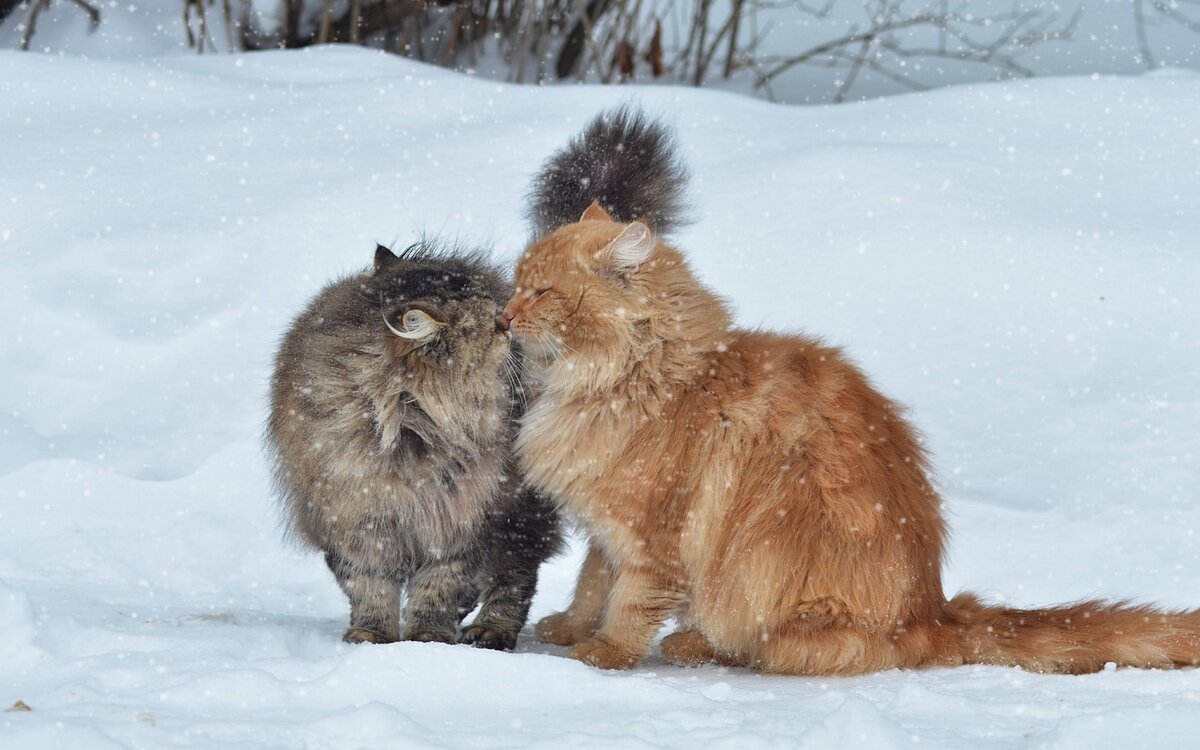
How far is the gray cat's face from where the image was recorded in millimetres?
3125

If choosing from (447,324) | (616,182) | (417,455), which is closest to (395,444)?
(417,455)

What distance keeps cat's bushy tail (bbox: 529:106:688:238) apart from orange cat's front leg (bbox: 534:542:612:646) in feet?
3.48

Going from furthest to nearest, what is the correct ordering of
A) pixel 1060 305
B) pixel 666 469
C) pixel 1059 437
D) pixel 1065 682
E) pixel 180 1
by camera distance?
pixel 180 1
pixel 1060 305
pixel 1059 437
pixel 666 469
pixel 1065 682

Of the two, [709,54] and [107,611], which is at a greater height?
[709,54]

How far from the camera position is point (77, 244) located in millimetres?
5047

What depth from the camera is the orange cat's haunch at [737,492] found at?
9.54 feet

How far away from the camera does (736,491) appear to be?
2957 millimetres

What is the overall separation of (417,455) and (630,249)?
0.75 m

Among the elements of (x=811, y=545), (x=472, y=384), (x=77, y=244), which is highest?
(x=77, y=244)

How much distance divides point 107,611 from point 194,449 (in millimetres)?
1358

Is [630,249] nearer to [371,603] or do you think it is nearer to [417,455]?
[417,455]

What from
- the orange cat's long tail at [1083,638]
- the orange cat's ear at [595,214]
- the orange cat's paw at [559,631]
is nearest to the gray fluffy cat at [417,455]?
the orange cat's paw at [559,631]

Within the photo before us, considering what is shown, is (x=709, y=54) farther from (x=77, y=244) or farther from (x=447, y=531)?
(x=447, y=531)

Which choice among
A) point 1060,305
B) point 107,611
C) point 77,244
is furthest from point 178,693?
point 1060,305
